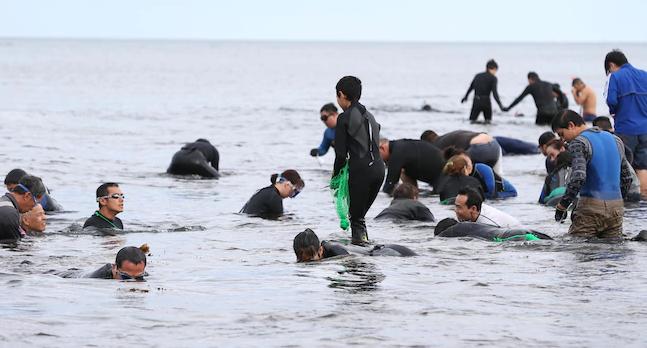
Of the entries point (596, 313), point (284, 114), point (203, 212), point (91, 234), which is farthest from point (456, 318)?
point (284, 114)

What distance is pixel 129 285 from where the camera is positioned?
1064 cm

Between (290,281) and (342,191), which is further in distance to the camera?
(342,191)

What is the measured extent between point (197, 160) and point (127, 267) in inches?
440

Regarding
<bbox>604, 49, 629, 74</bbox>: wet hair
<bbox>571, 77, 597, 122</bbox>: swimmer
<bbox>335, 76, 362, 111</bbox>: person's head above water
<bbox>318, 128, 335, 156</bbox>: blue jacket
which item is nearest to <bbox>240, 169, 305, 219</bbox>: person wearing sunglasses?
<bbox>335, 76, 362, 111</bbox>: person's head above water

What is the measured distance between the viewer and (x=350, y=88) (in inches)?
490

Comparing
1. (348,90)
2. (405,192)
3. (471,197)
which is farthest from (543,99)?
(348,90)

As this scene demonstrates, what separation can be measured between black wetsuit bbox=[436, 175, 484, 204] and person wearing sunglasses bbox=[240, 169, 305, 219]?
261cm

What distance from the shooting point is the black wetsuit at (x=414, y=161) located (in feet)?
56.7

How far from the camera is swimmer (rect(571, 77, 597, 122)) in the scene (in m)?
→ 27.5

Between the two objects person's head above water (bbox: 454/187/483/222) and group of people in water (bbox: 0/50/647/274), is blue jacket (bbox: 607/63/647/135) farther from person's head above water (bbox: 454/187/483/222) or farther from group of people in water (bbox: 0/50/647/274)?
person's head above water (bbox: 454/187/483/222)

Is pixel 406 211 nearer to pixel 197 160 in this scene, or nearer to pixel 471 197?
pixel 471 197

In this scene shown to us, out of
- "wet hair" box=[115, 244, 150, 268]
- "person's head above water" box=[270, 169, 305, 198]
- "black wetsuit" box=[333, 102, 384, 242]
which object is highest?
"black wetsuit" box=[333, 102, 384, 242]

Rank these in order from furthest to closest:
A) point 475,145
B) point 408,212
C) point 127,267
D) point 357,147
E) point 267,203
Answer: point 475,145 → point 267,203 → point 408,212 → point 357,147 → point 127,267

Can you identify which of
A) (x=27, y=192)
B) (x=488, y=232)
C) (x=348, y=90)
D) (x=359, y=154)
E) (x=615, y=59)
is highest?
(x=615, y=59)
